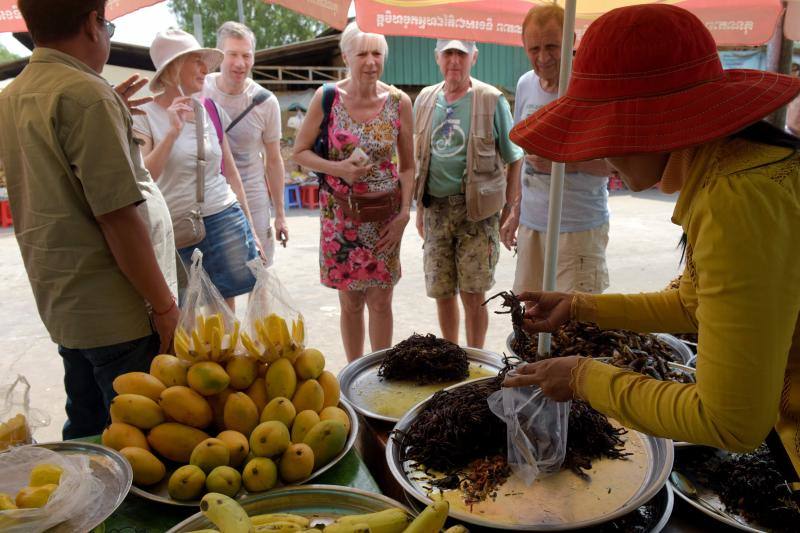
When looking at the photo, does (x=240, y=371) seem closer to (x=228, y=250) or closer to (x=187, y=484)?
(x=187, y=484)

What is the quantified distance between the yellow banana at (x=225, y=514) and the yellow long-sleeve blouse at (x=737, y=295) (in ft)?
2.38

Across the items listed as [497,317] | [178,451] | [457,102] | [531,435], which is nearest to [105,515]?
A: [178,451]

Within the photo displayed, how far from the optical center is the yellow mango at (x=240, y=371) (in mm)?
1539

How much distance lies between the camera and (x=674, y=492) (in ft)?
4.59

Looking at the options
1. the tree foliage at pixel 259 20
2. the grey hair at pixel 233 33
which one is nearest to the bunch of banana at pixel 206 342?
the grey hair at pixel 233 33

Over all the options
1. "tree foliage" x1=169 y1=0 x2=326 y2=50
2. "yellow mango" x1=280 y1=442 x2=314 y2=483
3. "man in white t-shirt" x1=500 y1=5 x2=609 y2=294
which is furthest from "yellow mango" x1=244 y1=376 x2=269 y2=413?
"tree foliage" x1=169 y1=0 x2=326 y2=50

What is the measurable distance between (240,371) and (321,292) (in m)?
4.85

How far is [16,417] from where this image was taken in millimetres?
1567

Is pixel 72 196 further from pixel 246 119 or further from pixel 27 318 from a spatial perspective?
pixel 27 318

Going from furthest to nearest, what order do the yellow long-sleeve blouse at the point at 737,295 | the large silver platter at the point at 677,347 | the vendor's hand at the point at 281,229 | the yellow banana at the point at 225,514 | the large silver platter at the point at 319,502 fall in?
the vendor's hand at the point at 281,229
the large silver platter at the point at 677,347
the large silver platter at the point at 319,502
the yellow banana at the point at 225,514
the yellow long-sleeve blouse at the point at 737,295

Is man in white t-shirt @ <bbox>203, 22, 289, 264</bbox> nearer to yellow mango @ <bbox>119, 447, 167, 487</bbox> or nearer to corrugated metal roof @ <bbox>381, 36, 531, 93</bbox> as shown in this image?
yellow mango @ <bbox>119, 447, 167, 487</bbox>

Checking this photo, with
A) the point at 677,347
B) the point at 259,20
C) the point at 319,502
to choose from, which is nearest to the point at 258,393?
the point at 319,502

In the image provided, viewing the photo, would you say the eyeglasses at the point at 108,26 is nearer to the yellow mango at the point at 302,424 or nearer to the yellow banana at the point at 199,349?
the yellow banana at the point at 199,349

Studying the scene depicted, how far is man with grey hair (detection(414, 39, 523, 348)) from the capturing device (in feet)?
11.2
